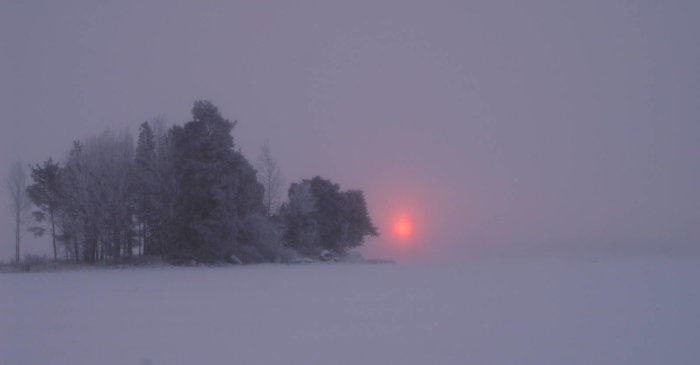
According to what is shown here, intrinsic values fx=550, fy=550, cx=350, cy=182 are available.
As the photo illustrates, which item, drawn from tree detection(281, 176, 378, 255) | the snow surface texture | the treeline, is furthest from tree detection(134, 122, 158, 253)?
the snow surface texture

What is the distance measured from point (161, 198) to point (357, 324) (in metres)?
22.0

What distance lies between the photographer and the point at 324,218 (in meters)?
38.0

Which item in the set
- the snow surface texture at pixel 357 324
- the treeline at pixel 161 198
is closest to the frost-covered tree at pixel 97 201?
the treeline at pixel 161 198

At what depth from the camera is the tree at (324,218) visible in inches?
1404

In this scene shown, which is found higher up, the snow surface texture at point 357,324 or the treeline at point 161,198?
the treeline at point 161,198

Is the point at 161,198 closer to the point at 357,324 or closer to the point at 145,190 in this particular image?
the point at 145,190

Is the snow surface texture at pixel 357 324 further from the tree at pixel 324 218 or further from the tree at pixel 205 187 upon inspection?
the tree at pixel 324 218

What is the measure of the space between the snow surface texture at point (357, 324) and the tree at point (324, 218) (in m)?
21.5

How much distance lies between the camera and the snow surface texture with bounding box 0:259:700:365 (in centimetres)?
662

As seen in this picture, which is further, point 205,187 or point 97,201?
point 205,187

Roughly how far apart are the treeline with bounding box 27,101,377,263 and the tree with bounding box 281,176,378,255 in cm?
495

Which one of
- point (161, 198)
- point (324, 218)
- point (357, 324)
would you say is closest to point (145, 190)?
point (161, 198)

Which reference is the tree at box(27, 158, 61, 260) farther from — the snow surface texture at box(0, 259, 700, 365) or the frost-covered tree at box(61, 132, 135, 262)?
the snow surface texture at box(0, 259, 700, 365)

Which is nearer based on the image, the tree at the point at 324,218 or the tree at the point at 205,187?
the tree at the point at 205,187
